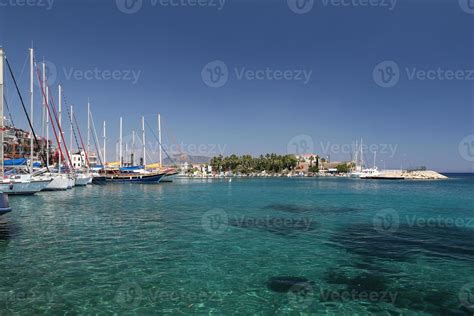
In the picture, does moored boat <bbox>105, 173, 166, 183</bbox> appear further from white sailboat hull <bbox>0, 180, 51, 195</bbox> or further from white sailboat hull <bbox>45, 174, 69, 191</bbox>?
white sailboat hull <bbox>0, 180, 51, 195</bbox>

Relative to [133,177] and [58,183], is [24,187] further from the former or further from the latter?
[133,177]

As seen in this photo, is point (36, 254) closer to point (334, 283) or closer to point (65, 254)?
point (65, 254)

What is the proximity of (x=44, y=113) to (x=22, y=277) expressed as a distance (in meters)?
54.5

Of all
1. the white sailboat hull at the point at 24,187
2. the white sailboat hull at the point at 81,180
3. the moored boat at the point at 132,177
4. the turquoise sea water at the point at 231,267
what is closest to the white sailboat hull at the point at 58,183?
the white sailboat hull at the point at 24,187

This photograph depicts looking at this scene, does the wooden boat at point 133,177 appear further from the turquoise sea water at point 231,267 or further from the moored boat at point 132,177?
the turquoise sea water at point 231,267

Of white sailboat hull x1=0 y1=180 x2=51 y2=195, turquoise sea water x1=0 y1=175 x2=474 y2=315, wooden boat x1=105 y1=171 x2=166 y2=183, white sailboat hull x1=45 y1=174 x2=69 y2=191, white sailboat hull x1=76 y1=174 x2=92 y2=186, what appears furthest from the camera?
wooden boat x1=105 y1=171 x2=166 y2=183

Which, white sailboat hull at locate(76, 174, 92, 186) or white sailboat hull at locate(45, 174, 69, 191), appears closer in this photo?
white sailboat hull at locate(45, 174, 69, 191)

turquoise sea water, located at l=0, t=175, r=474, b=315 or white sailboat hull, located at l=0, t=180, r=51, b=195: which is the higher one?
white sailboat hull, located at l=0, t=180, r=51, b=195

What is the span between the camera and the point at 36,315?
29.6 feet

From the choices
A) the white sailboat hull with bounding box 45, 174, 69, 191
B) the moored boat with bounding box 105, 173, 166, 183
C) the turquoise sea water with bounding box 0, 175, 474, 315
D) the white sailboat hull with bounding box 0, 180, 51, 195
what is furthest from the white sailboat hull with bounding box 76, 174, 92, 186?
the turquoise sea water with bounding box 0, 175, 474, 315

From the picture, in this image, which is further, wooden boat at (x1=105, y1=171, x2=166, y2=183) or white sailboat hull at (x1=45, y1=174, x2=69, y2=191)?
wooden boat at (x1=105, y1=171, x2=166, y2=183)

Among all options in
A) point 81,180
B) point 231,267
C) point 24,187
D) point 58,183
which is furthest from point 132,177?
point 231,267

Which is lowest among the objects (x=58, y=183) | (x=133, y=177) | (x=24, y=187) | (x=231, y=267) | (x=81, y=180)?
(x=231, y=267)

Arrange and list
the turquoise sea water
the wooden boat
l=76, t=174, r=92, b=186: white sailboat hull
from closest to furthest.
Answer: the turquoise sea water, l=76, t=174, r=92, b=186: white sailboat hull, the wooden boat
